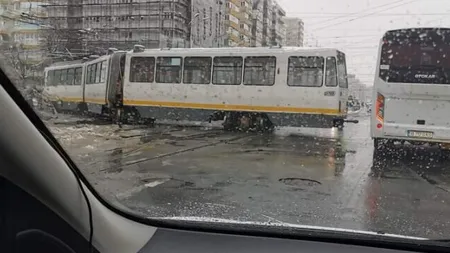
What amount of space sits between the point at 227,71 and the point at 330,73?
405cm

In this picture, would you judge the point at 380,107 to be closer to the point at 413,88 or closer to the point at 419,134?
the point at 413,88

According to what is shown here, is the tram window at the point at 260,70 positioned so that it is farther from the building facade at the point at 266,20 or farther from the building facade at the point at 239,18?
the building facade at the point at 239,18

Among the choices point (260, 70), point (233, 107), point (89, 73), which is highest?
point (260, 70)

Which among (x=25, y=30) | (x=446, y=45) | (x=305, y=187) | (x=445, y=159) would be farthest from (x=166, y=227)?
(x=445, y=159)

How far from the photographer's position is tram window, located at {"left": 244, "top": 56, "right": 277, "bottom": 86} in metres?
17.2

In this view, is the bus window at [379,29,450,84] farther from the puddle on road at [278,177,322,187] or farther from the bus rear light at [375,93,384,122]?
the puddle on road at [278,177,322,187]

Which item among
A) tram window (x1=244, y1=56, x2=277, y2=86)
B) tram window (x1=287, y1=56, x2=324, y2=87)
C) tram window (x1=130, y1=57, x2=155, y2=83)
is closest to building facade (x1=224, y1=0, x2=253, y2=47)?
tram window (x1=287, y1=56, x2=324, y2=87)

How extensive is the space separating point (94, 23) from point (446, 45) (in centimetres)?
788

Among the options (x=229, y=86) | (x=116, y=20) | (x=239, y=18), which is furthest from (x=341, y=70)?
(x=116, y=20)

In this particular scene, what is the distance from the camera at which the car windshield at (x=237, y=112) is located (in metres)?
3.34

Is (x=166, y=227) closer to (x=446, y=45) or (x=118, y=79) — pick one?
(x=446, y=45)

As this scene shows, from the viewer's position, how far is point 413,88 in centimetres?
1023

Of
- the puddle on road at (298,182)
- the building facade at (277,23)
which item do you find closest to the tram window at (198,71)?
the building facade at (277,23)

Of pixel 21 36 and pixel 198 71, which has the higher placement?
pixel 198 71
